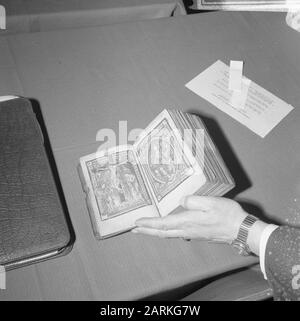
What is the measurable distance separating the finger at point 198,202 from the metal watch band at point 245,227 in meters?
0.08

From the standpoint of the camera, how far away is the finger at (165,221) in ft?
2.08

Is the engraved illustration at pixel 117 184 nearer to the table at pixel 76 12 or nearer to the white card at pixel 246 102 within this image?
the white card at pixel 246 102

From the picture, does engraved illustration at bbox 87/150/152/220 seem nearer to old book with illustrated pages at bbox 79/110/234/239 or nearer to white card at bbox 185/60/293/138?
old book with illustrated pages at bbox 79/110/234/239

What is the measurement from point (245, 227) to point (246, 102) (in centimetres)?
39

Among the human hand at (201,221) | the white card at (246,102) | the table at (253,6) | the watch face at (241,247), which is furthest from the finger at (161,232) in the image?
the table at (253,6)

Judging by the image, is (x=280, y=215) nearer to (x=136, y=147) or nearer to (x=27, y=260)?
(x=136, y=147)

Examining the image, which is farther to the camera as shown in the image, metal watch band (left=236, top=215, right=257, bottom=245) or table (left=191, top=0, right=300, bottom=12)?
table (left=191, top=0, right=300, bottom=12)

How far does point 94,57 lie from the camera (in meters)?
0.93

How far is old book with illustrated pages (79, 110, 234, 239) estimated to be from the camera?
0.61 metres

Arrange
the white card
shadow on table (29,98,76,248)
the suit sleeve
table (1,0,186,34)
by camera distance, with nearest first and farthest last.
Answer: the suit sleeve < shadow on table (29,98,76,248) < the white card < table (1,0,186,34)

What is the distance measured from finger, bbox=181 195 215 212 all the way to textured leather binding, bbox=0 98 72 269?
226 mm

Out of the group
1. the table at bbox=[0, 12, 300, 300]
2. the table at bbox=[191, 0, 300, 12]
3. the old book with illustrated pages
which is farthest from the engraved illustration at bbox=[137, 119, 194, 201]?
the table at bbox=[191, 0, 300, 12]
